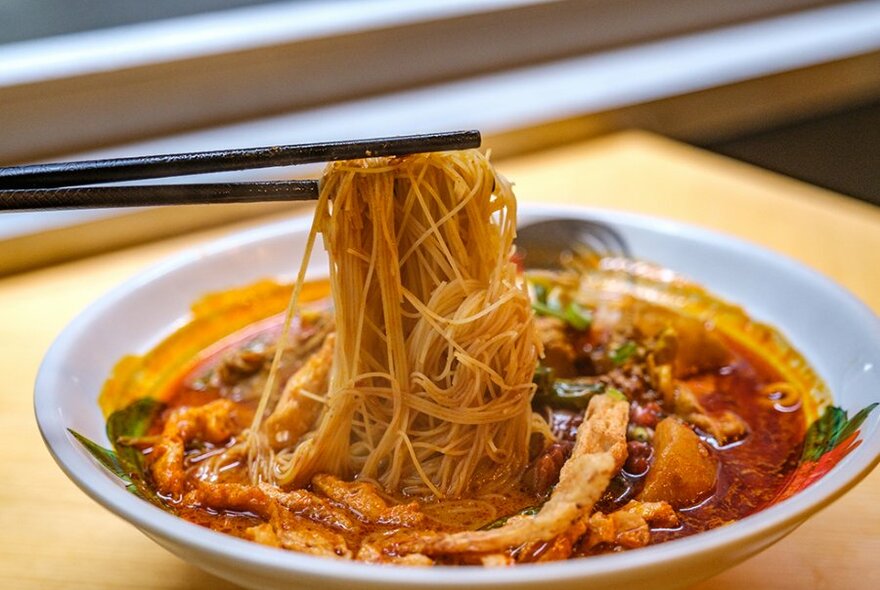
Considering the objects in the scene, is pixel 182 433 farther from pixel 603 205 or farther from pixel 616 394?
pixel 603 205

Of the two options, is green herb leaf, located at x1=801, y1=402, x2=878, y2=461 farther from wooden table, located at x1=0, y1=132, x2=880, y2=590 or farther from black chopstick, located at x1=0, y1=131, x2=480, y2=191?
black chopstick, located at x1=0, y1=131, x2=480, y2=191

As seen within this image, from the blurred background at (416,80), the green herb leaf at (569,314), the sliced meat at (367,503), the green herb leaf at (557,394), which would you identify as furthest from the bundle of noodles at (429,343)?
the blurred background at (416,80)

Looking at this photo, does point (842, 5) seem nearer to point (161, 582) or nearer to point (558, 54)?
point (558, 54)

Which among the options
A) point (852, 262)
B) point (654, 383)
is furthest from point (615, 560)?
point (852, 262)

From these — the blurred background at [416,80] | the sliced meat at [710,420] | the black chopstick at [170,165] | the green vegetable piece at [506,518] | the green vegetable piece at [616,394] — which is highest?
the blurred background at [416,80]

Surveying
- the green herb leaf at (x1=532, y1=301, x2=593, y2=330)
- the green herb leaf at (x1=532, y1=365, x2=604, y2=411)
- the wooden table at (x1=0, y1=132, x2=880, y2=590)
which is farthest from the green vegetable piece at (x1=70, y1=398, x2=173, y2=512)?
the green herb leaf at (x1=532, y1=301, x2=593, y2=330)

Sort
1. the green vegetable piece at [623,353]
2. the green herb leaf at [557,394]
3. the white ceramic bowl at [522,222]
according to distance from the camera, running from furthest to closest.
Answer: the green vegetable piece at [623,353]
the green herb leaf at [557,394]
the white ceramic bowl at [522,222]

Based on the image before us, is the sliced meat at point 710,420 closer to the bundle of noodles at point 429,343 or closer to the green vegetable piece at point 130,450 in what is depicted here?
the bundle of noodles at point 429,343
